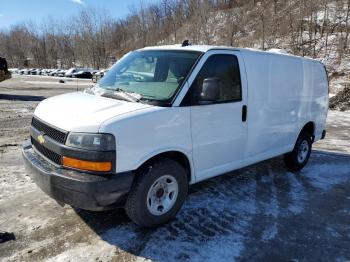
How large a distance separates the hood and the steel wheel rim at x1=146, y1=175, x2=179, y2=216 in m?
0.89

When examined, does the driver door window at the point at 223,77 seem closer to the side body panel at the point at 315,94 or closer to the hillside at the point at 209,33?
the side body panel at the point at 315,94

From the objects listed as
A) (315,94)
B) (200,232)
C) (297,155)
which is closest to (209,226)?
(200,232)

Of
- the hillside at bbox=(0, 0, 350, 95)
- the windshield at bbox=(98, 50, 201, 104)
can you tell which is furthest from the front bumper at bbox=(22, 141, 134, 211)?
the hillside at bbox=(0, 0, 350, 95)

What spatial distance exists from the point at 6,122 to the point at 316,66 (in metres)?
8.82

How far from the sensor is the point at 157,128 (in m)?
4.03

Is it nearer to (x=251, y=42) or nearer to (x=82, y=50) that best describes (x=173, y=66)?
(x=251, y=42)

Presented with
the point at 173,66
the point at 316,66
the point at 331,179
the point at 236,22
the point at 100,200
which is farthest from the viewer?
the point at 236,22

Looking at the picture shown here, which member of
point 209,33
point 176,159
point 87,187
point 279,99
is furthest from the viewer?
point 209,33

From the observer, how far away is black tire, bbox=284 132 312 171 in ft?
22.7

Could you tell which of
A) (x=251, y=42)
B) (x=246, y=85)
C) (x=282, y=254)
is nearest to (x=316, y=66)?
(x=246, y=85)

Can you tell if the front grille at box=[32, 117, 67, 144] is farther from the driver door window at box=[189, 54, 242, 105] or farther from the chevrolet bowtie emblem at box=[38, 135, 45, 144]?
the driver door window at box=[189, 54, 242, 105]

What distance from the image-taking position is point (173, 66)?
476cm

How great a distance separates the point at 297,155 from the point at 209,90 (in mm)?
3278

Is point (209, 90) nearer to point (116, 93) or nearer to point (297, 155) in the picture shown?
point (116, 93)
